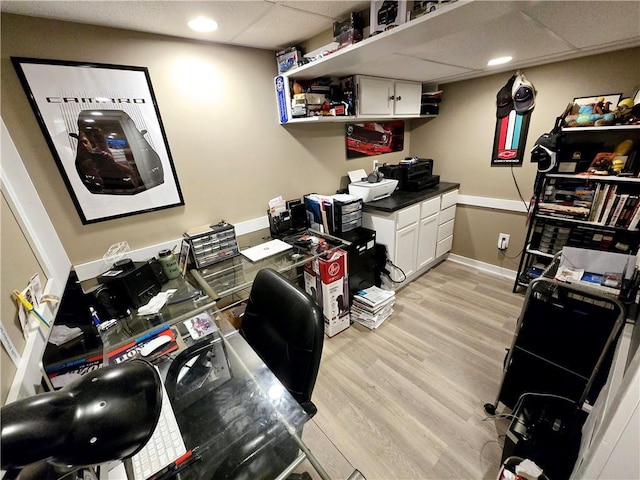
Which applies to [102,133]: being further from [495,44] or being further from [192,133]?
[495,44]

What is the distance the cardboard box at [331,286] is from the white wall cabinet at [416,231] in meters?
0.56

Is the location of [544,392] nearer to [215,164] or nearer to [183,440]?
[183,440]

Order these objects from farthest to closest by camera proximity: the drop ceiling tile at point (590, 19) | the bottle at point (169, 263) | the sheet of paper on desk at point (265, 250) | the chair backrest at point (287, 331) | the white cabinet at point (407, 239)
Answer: the white cabinet at point (407, 239) → the sheet of paper on desk at point (265, 250) → the bottle at point (169, 263) → the drop ceiling tile at point (590, 19) → the chair backrest at point (287, 331)

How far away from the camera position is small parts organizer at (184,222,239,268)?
68.1 inches

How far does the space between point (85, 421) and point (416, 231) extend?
8.42ft

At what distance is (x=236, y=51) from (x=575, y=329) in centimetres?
255

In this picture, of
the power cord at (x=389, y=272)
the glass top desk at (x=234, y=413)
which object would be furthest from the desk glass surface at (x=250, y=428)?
the power cord at (x=389, y=272)

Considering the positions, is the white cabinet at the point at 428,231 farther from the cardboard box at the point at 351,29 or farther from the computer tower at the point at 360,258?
the cardboard box at the point at 351,29

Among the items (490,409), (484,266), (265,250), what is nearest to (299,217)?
(265,250)

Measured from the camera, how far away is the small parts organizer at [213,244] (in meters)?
1.73

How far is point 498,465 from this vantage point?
1.28m

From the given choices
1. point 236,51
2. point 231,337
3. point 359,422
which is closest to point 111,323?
point 231,337

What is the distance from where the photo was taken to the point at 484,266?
294cm

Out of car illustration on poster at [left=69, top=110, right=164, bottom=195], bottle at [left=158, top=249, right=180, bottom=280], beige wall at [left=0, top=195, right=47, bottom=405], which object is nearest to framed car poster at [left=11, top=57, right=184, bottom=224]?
car illustration on poster at [left=69, top=110, right=164, bottom=195]
